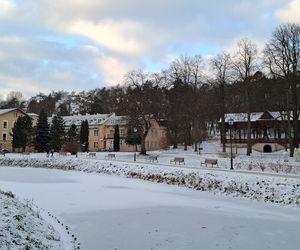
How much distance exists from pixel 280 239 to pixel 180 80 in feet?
171

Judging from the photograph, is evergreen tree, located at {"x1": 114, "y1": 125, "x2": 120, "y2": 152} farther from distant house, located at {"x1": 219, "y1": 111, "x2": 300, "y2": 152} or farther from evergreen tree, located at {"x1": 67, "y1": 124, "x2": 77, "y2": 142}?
distant house, located at {"x1": 219, "y1": 111, "x2": 300, "y2": 152}

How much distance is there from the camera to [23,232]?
9.53m

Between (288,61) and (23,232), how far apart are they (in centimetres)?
3757

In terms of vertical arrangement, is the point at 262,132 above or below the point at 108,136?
above

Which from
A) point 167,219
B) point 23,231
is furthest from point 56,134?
point 23,231

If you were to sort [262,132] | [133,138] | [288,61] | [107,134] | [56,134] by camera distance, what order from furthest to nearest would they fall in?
1. [107,134]
2. [56,134]
3. [262,132]
4. [133,138]
5. [288,61]

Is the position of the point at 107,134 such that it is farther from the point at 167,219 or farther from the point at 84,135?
the point at 167,219

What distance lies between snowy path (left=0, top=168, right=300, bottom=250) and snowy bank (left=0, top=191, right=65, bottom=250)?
1.00 meters

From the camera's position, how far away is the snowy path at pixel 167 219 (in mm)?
11469

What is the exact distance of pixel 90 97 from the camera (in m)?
106

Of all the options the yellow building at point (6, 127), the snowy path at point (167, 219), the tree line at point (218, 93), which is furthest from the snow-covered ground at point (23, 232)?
the yellow building at point (6, 127)

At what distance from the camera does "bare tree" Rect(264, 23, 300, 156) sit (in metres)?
41.2

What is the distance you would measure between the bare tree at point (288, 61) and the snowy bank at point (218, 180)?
57.4 ft

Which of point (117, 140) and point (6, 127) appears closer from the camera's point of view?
point (117, 140)
